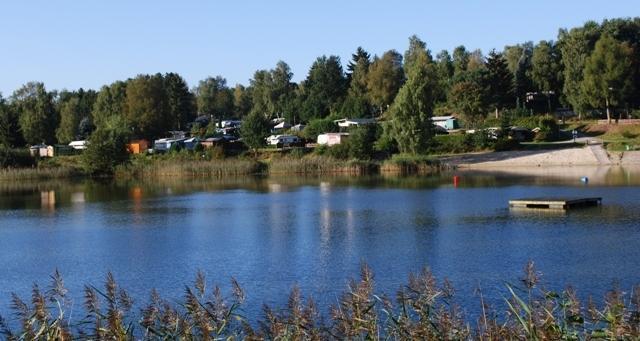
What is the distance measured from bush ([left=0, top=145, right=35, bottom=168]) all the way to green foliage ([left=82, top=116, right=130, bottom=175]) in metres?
8.17

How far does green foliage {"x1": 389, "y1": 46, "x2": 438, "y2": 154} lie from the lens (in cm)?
7619

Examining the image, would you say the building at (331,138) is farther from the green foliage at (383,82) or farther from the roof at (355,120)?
the green foliage at (383,82)

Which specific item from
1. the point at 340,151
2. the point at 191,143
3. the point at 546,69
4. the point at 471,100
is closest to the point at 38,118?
the point at 191,143

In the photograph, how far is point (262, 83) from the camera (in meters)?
139

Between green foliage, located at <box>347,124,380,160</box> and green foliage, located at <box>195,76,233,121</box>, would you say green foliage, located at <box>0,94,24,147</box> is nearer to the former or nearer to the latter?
green foliage, located at <box>195,76,233,121</box>

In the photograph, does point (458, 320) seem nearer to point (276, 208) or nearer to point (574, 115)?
point (276, 208)

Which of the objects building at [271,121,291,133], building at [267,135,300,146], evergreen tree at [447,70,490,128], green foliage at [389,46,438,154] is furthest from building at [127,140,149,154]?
evergreen tree at [447,70,490,128]

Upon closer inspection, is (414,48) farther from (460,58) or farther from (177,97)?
(177,97)

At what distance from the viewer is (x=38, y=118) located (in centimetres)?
11412

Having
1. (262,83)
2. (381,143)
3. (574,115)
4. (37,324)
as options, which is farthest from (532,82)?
(37,324)

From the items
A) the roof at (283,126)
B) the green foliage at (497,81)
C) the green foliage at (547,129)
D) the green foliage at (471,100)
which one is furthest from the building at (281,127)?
the green foliage at (547,129)

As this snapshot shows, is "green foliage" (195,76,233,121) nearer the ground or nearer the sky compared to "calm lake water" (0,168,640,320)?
nearer the sky

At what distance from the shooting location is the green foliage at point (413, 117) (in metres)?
76.2

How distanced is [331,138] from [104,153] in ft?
77.4
